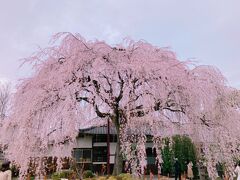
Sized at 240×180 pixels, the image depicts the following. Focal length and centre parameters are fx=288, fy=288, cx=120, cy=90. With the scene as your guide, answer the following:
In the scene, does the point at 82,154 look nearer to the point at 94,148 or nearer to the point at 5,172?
the point at 94,148

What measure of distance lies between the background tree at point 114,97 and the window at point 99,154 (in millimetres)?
12572

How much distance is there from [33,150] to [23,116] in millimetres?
1143

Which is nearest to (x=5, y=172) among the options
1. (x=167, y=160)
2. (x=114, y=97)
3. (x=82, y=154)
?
(x=114, y=97)

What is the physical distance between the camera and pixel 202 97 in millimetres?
8406

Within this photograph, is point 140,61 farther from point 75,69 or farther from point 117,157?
point 117,157

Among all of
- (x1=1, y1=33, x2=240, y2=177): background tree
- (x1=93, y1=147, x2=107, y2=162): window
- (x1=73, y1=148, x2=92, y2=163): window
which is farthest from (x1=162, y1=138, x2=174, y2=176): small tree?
(x1=1, y1=33, x2=240, y2=177): background tree

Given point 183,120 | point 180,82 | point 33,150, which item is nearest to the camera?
point 33,150

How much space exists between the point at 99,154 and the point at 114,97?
45.6ft

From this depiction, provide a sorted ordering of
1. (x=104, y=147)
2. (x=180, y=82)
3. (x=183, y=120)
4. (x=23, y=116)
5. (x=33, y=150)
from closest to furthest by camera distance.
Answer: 1. (x=23, y=116)
2. (x=33, y=150)
3. (x=180, y=82)
4. (x=183, y=120)
5. (x=104, y=147)

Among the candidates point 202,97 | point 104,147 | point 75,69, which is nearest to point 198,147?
point 202,97

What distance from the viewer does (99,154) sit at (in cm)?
2156

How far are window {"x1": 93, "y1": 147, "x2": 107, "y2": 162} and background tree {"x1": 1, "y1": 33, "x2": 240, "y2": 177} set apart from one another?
1257 cm

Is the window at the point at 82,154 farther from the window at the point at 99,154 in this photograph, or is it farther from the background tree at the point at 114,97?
the background tree at the point at 114,97

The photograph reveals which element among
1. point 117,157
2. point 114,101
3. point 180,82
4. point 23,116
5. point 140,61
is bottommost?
point 117,157
